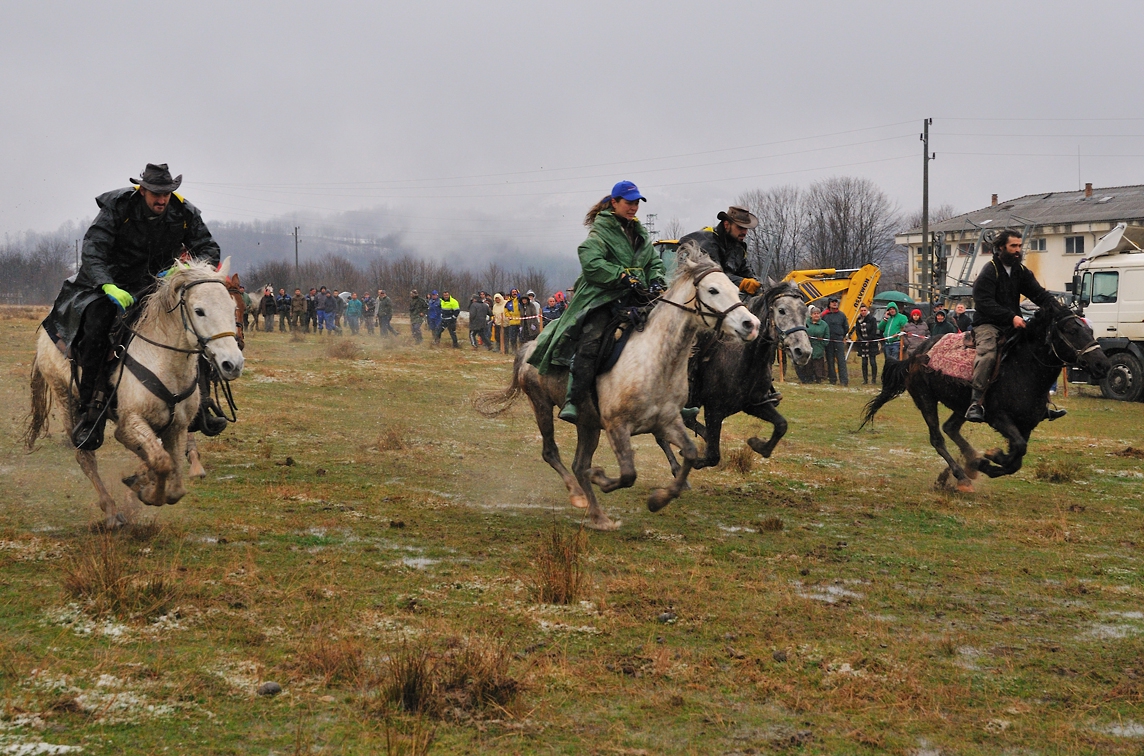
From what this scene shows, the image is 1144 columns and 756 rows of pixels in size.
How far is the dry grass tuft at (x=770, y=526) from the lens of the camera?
887 centimetres

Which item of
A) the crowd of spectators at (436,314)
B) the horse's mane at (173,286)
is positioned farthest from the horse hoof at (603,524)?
the crowd of spectators at (436,314)

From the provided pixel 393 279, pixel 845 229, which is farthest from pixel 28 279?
pixel 845 229

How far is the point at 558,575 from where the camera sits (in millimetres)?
6379

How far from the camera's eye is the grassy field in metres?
4.46

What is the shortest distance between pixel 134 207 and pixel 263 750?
5.16 meters

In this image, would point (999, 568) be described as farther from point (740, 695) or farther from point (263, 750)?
point (263, 750)

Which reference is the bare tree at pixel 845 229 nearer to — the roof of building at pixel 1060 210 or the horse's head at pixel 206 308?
the roof of building at pixel 1060 210

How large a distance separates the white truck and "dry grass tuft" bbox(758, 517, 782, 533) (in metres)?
15.4

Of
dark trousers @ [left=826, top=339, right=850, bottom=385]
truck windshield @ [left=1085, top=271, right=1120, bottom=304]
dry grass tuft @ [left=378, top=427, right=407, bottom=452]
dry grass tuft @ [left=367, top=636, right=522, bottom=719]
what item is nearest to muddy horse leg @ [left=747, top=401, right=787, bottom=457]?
dry grass tuft @ [left=378, top=427, right=407, bottom=452]

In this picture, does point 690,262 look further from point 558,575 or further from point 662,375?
point 558,575

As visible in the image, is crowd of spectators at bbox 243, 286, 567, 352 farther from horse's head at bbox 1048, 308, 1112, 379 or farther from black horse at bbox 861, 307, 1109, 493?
horse's head at bbox 1048, 308, 1112, 379

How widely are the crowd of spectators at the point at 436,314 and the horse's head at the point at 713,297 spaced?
65.4ft

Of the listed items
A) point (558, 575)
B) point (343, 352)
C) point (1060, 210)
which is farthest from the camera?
point (1060, 210)

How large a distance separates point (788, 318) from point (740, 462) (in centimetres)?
301
